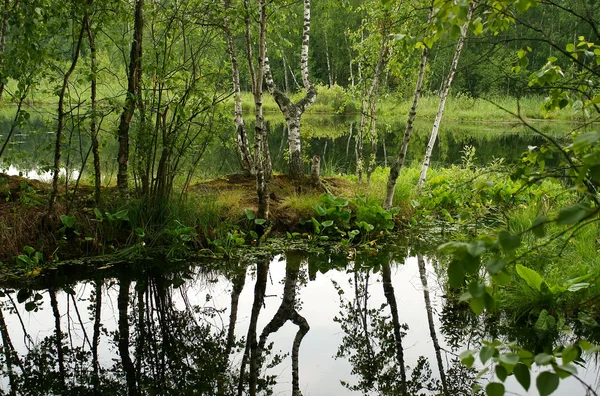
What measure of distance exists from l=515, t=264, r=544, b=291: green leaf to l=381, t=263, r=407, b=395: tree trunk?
1.20 meters

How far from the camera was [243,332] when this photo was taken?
482 cm

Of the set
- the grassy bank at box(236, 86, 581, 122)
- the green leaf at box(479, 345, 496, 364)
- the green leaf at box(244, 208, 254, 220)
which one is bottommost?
the green leaf at box(244, 208, 254, 220)

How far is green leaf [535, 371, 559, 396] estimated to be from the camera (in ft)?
4.16

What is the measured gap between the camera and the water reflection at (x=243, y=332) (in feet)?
12.9

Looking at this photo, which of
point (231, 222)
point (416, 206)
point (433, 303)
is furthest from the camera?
point (416, 206)

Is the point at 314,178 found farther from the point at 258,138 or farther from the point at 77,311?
the point at 77,311

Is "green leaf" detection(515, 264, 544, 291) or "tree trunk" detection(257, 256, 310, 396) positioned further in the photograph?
"green leaf" detection(515, 264, 544, 291)

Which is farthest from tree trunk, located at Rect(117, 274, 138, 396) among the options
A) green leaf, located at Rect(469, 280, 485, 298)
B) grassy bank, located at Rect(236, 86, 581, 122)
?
grassy bank, located at Rect(236, 86, 581, 122)

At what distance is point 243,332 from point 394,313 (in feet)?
4.93

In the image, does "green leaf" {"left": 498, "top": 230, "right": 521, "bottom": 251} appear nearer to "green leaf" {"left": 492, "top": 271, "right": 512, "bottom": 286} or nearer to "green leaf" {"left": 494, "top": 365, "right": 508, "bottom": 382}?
"green leaf" {"left": 492, "top": 271, "right": 512, "bottom": 286}

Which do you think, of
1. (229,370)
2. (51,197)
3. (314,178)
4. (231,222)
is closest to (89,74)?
(51,197)

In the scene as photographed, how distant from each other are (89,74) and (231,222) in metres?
2.59

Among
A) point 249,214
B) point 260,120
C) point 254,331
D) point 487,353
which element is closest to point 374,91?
point 260,120

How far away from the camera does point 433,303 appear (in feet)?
18.0
